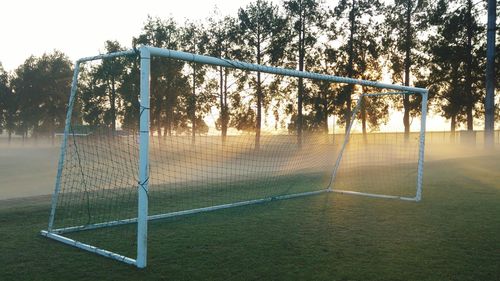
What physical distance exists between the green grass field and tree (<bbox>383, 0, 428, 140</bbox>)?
78.6 feet

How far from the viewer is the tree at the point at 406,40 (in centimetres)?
2934

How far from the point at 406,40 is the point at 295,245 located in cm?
2827

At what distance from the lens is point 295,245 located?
472cm

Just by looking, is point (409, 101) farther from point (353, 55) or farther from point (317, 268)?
point (317, 268)

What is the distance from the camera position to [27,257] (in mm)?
4293

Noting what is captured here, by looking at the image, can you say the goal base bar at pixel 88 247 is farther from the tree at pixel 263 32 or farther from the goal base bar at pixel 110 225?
the tree at pixel 263 32

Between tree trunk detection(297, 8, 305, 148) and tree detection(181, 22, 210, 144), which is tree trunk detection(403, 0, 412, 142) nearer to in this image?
tree trunk detection(297, 8, 305, 148)

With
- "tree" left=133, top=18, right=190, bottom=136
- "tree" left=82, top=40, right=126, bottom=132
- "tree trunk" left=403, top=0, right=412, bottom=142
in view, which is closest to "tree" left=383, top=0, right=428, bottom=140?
"tree trunk" left=403, top=0, right=412, bottom=142

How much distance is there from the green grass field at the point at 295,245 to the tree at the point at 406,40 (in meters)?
23.9

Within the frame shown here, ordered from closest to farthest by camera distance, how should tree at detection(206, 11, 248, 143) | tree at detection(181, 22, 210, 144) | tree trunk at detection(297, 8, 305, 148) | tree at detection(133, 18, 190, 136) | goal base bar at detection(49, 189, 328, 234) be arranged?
goal base bar at detection(49, 189, 328, 234), tree trunk at detection(297, 8, 305, 148), tree at detection(206, 11, 248, 143), tree at detection(181, 22, 210, 144), tree at detection(133, 18, 190, 136)

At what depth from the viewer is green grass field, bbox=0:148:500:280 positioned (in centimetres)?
380

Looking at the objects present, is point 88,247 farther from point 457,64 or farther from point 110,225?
point 457,64

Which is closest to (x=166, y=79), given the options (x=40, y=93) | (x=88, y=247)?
(x=40, y=93)

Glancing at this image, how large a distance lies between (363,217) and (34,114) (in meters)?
52.4
